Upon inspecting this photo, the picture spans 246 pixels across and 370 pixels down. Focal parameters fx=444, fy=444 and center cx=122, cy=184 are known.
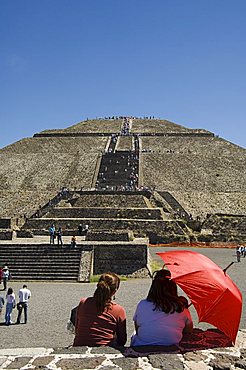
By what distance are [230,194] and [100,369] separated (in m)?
37.5

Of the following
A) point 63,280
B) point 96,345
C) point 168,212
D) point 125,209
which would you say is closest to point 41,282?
point 63,280

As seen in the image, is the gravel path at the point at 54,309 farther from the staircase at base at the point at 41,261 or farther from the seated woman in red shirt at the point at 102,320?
the seated woman in red shirt at the point at 102,320

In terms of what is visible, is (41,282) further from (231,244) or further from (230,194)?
(230,194)

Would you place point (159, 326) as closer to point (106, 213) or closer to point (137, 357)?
point (137, 357)

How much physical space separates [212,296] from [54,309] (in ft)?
27.7

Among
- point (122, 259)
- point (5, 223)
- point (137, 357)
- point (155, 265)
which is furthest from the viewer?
point (5, 223)

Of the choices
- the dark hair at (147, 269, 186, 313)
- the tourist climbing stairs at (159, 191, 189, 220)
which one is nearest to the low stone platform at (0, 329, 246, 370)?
the dark hair at (147, 269, 186, 313)

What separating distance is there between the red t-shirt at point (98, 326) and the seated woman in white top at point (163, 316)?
9.5 inches

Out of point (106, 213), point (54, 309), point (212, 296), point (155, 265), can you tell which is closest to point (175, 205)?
point (106, 213)

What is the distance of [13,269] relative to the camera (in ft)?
61.6

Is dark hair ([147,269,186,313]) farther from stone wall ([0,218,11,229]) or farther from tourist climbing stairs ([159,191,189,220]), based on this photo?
tourist climbing stairs ([159,191,189,220])

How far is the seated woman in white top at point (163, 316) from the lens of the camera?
4.65 m

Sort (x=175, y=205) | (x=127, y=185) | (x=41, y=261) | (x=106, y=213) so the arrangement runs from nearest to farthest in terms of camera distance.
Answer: (x=41, y=261), (x=106, y=213), (x=175, y=205), (x=127, y=185)

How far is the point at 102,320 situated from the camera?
481cm
